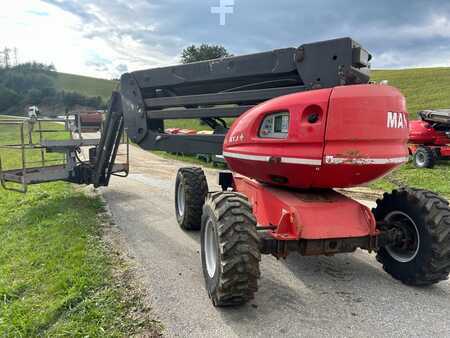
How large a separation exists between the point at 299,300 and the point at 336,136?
1.66 metres

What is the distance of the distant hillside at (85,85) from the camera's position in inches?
3546

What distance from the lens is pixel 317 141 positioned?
3.28 m

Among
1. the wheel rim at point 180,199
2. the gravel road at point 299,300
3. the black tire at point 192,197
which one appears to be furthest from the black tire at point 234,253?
the wheel rim at point 180,199

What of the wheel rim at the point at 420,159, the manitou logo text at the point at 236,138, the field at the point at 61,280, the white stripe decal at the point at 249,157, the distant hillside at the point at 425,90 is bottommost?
the field at the point at 61,280

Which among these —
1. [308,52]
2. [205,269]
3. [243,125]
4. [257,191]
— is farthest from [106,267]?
[308,52]

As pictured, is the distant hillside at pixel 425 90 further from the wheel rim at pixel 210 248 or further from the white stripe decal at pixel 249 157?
the wheel rim at pixel 210 248

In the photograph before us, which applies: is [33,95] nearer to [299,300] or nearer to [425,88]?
[425,88]

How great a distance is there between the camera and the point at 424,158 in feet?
41.3

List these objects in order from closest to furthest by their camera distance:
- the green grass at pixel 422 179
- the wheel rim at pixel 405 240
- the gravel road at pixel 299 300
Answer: the gravel road at pixel 299 300 → the wheel rim at pixel 405 240 → the green grass at pixel 422 179

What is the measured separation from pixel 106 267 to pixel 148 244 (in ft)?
3.29

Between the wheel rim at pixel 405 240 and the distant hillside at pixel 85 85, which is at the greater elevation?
the distant hillside at pixel 85 85

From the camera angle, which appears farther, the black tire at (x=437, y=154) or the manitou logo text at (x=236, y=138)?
the black tire at (x=437, y=154)

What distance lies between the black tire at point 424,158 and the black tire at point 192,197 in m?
9.69

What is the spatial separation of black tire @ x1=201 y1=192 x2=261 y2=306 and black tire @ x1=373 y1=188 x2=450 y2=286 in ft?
5.76
